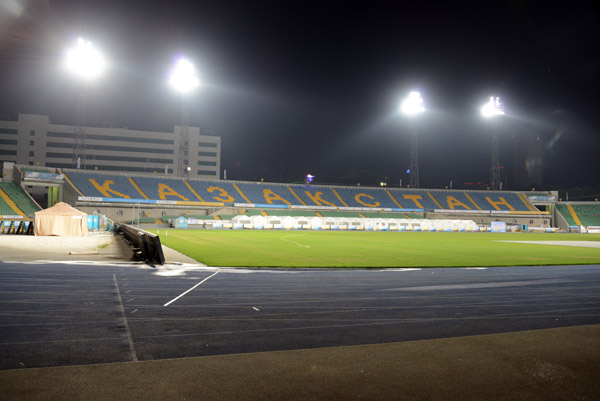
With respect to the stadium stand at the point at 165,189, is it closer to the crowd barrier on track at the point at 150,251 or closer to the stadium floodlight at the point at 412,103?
the stadium floodlight at the point at 412,103

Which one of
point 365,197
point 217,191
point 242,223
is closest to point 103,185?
point 217,191

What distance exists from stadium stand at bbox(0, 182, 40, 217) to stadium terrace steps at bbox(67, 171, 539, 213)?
8.26 metres

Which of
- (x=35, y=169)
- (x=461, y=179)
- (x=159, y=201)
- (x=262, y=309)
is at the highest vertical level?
(x=461, y=179)

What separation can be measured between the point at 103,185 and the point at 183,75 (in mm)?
26351

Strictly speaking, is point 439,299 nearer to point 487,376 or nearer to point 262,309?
point 262,309

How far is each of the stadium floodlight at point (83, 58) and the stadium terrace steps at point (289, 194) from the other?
66.0 feet

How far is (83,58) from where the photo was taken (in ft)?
166

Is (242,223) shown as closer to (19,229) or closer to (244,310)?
(19,229)

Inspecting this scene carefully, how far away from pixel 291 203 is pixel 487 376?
244 ft

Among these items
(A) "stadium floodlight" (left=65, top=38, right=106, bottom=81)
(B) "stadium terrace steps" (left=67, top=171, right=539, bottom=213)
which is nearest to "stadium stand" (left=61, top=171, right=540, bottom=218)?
(B) "stadium terrace steps" (left=67, top=171, right=539, bottom=213)

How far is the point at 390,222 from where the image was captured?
66.6 metres

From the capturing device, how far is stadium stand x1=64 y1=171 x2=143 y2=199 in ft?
207

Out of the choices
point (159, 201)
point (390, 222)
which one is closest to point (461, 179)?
point (390, 222)

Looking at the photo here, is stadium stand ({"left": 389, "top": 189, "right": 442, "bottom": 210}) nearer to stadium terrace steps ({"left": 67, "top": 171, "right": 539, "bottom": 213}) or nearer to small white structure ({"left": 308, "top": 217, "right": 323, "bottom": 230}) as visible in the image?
stadium terrace steps ({"left": 67, "top": 171, "right": 539, "bottom": 213})
